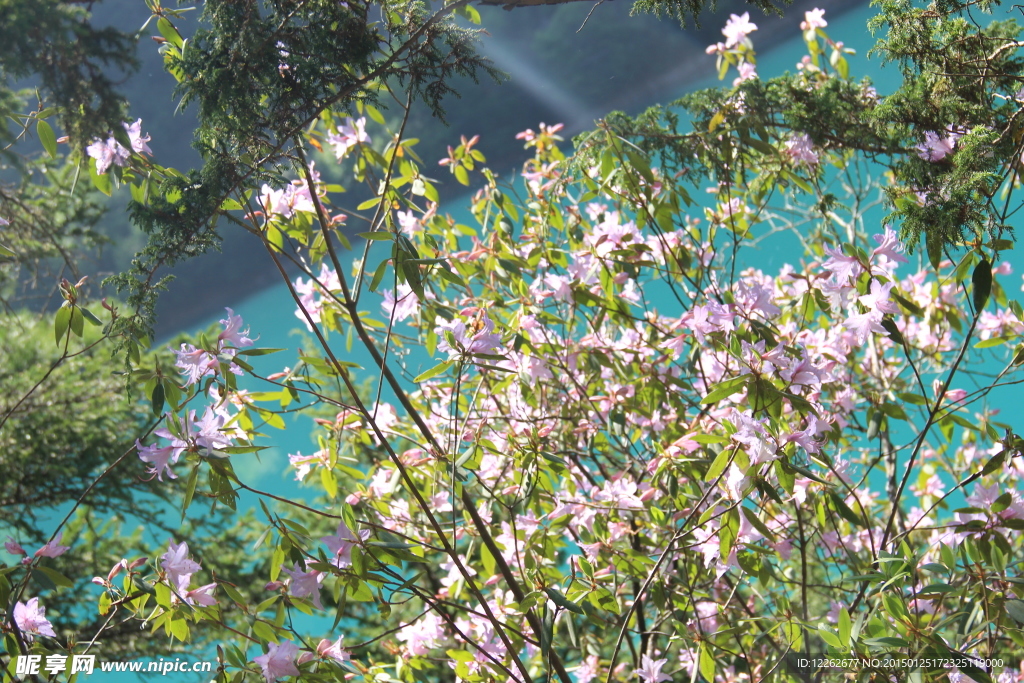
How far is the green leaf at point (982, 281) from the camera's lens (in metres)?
0.96

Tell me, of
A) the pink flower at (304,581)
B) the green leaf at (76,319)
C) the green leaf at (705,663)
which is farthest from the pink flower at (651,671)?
the green leaf at (76,319)

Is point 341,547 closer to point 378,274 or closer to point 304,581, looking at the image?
point 304,581

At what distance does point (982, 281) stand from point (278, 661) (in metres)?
1.08

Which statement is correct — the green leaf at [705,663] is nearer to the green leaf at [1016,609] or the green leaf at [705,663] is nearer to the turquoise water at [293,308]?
the green leaf at [1016,609]

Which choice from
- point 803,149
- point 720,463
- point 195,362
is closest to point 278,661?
point 195,362

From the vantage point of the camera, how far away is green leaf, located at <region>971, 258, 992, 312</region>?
0.96 meters

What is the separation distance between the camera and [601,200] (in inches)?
85.0

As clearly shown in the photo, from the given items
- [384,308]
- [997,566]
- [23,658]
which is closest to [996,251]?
[997,566]

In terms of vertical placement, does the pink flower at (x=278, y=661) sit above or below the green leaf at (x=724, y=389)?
below

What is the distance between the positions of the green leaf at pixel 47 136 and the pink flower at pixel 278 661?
838 mm

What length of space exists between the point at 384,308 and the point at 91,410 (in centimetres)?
364

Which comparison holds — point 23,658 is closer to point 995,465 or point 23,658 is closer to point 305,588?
point 305,588

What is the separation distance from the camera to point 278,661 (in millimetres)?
1043

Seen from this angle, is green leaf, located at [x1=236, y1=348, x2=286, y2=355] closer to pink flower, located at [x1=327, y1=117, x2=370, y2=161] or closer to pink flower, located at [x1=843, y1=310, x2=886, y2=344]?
pink flower, located at [x1=327, y1=117, x2=370, y2=161]
